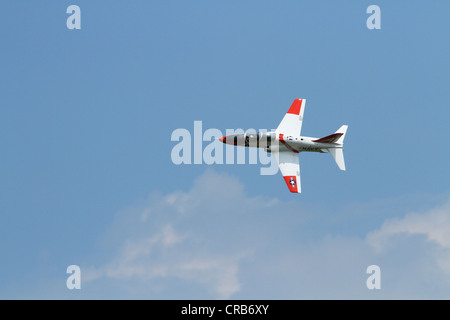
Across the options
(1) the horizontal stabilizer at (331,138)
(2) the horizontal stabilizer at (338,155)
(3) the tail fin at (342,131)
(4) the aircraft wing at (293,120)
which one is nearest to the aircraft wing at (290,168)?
(4) the aircraft wing at (293,120)

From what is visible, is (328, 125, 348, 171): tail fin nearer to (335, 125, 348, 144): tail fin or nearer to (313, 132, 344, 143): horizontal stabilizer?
(335, 125, 348, 144): tail fin

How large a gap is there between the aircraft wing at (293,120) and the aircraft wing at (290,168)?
2.94m

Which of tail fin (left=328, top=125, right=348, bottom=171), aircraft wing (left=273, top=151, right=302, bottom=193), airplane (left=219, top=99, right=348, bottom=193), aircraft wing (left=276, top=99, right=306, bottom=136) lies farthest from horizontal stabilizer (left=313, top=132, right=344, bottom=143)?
aircraft wing (left=276, top=99, right=306, bottom=136)

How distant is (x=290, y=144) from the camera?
76625 millimetres

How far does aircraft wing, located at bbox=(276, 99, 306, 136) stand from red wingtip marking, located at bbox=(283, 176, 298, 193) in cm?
589

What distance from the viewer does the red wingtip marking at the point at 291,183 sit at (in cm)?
7531

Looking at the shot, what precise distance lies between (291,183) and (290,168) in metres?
1.99

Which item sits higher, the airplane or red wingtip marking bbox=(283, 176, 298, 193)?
the airplane

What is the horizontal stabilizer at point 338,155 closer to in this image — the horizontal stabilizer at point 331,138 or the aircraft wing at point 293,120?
the horizontal stabilizer at point 331,138

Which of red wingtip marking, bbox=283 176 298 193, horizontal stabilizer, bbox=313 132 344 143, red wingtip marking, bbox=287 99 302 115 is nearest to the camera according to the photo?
red wingtip marking, bbox=283 176 298 193

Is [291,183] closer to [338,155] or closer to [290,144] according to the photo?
[290,144]

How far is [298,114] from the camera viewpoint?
80125 mm

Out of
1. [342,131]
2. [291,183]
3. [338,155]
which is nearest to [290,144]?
[291,183]

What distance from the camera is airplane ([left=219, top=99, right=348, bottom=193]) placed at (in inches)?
2982
